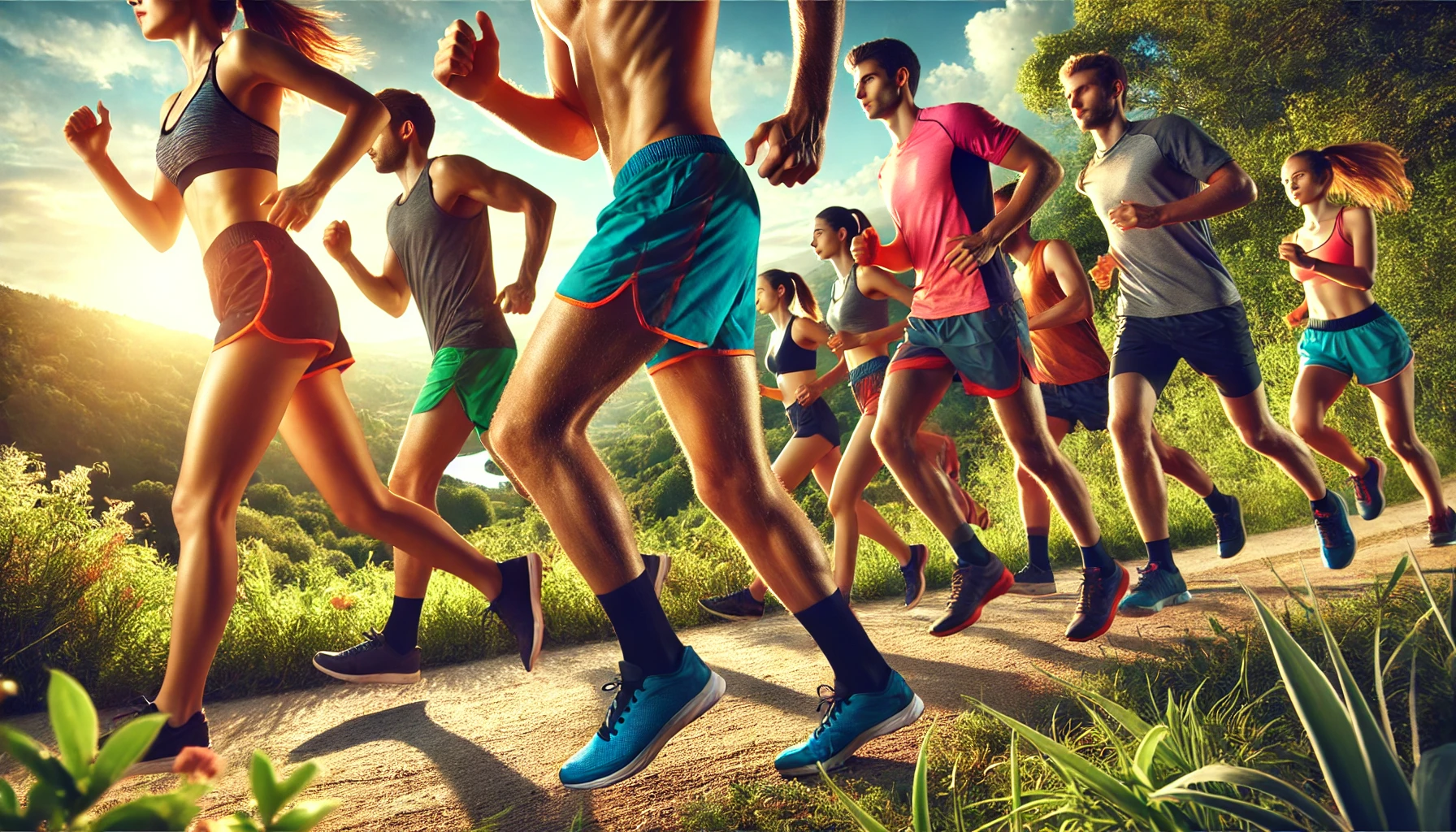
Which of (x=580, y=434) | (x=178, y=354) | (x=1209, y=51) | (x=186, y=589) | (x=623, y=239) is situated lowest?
(x=186, y=589)

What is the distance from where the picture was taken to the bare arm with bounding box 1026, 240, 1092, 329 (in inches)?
154

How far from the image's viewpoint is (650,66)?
5.67ft

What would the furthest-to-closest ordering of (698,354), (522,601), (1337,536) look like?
(1337,536)
(522,601)
(698,354)

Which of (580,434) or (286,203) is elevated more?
(286,203)

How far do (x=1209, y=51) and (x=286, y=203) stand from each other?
11191 mm

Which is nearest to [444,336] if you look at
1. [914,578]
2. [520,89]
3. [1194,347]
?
[520,89]

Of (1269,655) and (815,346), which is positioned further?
(815,346)

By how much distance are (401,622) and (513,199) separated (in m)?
1.56

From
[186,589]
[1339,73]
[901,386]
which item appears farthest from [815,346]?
[1339,73]

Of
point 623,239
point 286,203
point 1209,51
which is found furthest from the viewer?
point 1209,51

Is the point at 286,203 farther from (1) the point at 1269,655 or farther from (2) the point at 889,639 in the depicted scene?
(1) the point at 1269,655

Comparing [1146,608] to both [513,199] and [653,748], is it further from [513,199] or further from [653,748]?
[513,199]

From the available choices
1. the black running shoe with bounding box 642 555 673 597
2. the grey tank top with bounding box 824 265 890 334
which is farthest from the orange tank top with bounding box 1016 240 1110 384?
the black running shoe with bounding box 642 555 673 597

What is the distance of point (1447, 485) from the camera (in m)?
6.27
